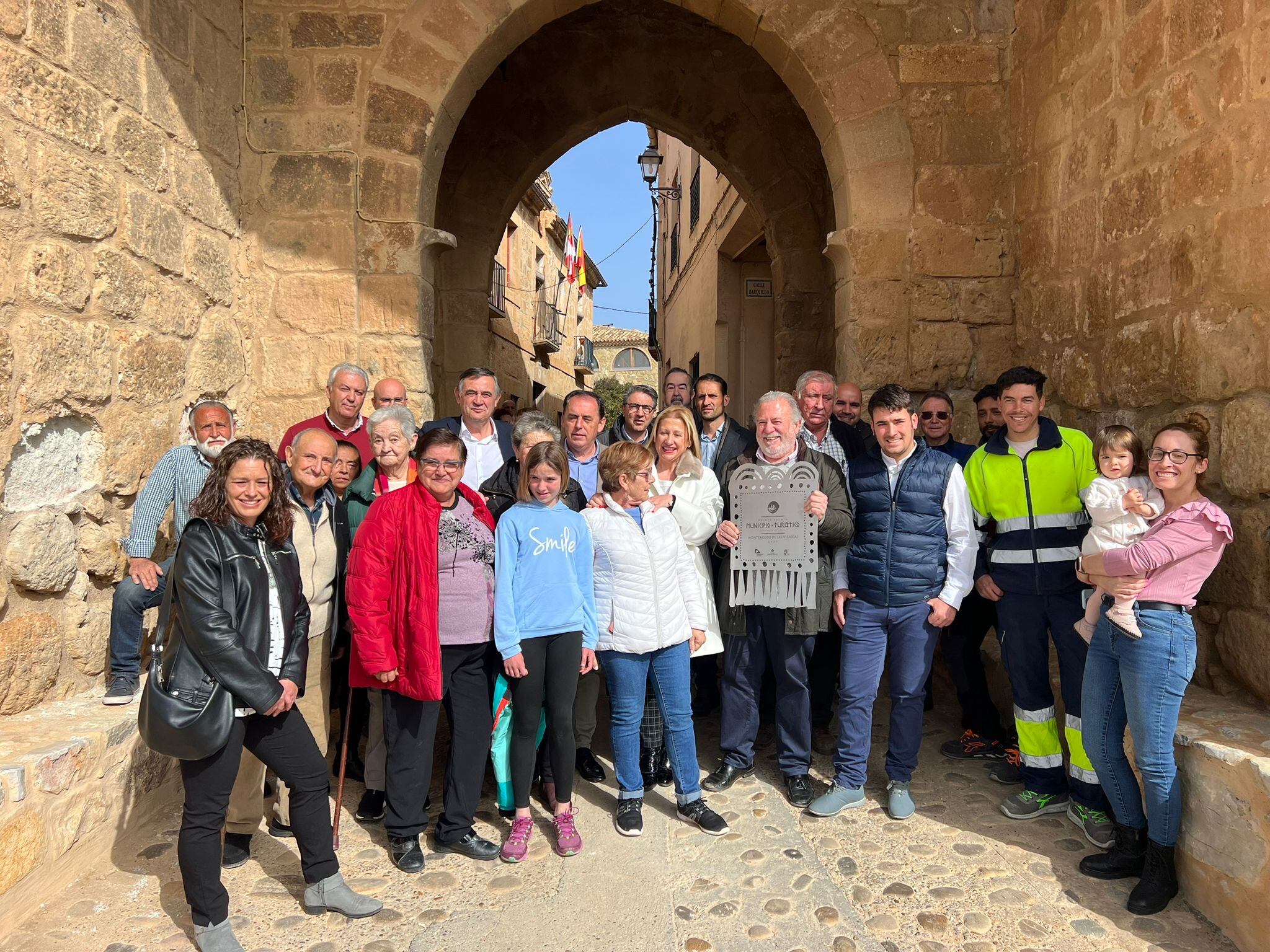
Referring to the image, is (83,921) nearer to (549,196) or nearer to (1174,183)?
(1174,183)

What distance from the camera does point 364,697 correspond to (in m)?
3.68

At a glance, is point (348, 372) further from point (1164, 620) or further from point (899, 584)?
point (1164, 620)

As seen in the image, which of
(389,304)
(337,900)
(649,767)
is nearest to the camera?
(337,900)

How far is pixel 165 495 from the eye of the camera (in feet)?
11.0

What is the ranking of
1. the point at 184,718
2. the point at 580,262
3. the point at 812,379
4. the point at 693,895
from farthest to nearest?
1. the point at 580,262
2. the point at 812,379
3. the point at 693,895
4. the point at 184,718

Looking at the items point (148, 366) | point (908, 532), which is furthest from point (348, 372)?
point (908, 532)

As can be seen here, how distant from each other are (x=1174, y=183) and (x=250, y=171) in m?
4.26

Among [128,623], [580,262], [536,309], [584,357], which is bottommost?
[128,623]

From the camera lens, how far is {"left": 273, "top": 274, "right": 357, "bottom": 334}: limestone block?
4574 mm

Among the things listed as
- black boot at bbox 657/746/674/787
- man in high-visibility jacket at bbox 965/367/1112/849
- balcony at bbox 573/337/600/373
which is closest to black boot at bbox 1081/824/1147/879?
man in high-visibility jacket at bbox 965/367/1112/849

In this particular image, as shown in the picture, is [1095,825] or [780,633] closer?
[1095,825]

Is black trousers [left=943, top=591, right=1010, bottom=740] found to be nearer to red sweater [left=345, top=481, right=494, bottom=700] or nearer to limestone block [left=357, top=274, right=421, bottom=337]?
red sweater [left=345, top=481, right=494, bottom=700]

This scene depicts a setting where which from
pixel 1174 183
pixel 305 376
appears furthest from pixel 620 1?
pixel 1174 183

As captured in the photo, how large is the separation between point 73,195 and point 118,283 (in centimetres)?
38
